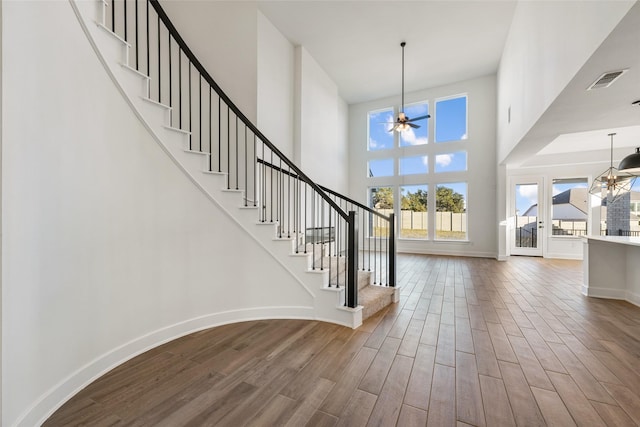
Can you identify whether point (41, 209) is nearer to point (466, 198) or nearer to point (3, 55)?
point (3, 55)


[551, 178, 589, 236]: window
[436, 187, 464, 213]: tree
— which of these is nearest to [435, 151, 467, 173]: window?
[436, 187, 464, 213]: tree

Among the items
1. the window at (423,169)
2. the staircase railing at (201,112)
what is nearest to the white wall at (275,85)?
the staircase railing at (201,112)

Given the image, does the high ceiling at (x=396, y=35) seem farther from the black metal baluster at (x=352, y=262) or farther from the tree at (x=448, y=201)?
the black metal baluster at (x=352, y=262)

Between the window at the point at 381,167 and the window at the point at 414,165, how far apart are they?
36cm

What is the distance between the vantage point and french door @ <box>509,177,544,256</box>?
7.48 metres

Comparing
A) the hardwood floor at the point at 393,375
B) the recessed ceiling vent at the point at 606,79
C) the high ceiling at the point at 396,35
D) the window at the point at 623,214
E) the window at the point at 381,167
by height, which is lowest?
the hardwood floor at the point at 393,375

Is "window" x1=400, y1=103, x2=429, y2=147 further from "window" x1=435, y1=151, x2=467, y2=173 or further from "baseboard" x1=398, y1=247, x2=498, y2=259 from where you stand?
"baseboard" x1=398, y1=247, x2=498, y2=259

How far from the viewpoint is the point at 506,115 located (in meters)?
5.89

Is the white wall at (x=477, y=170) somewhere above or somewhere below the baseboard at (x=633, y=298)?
above

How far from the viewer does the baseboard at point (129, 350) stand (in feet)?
4.92

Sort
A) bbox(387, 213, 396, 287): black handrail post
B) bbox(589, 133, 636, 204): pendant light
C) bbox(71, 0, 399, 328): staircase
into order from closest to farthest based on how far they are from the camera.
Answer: bbox(71, 0, 399, 328): staircase < bbox(387, 213, 396, 287): black handrail post < bbox(589, 133, 636, 204): pendant light

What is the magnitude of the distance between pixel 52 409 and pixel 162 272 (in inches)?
41.3

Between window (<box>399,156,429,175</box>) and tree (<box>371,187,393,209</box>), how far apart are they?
30.0 inches

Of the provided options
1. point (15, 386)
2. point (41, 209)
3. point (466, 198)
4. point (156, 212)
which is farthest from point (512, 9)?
point (15, 386)
